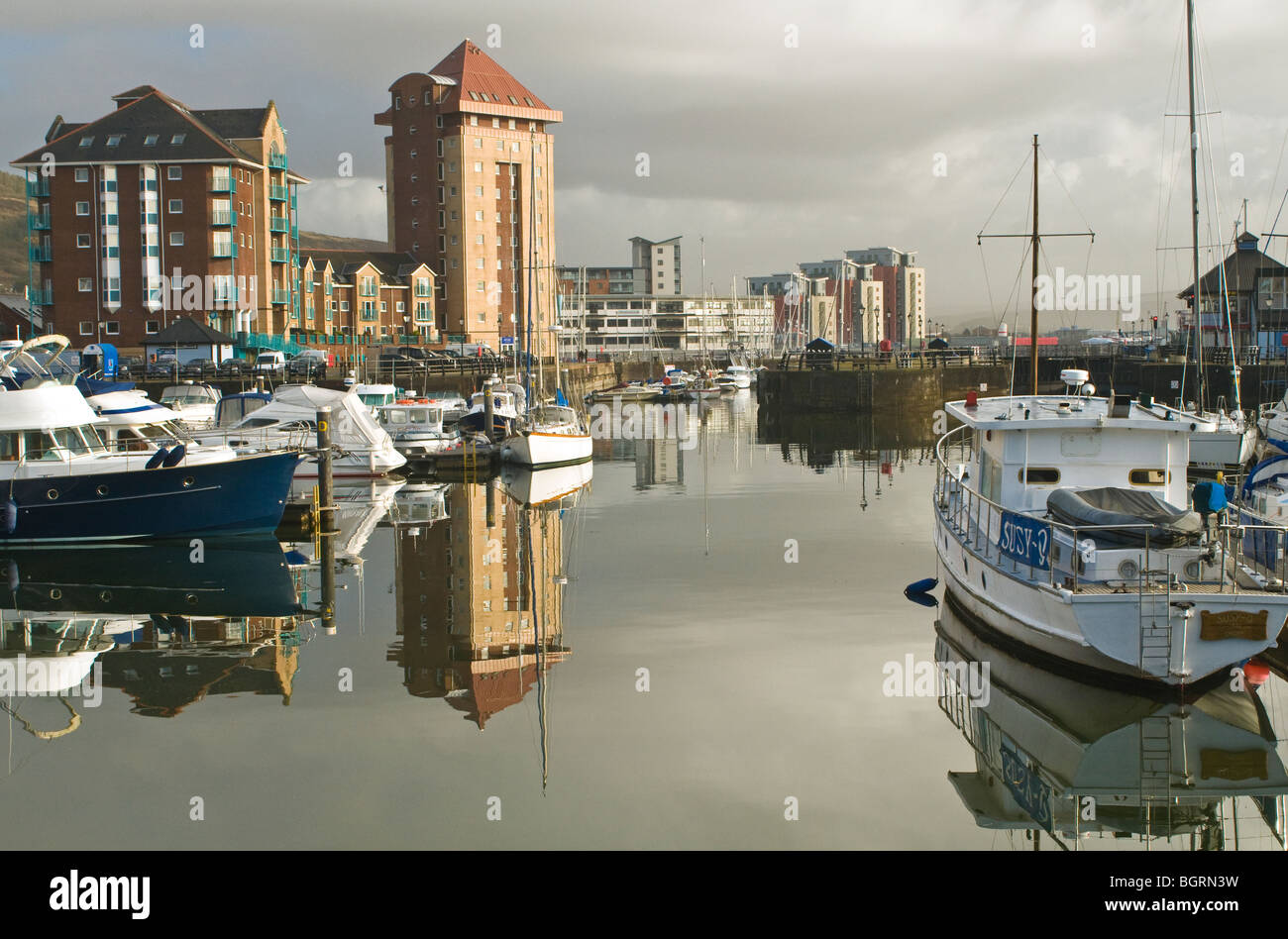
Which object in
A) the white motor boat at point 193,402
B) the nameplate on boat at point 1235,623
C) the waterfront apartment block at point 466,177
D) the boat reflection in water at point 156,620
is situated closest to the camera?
the nameplate on boat at point 1235,623

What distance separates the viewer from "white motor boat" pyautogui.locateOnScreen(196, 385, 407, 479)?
3669 cm

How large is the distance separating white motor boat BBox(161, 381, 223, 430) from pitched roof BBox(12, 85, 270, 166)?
2538cm

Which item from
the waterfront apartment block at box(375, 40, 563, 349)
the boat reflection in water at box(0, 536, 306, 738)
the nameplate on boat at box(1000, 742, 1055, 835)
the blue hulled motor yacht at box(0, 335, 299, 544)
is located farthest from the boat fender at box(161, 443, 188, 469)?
the waterfront apartment block at box(375, 40, 563, 349)

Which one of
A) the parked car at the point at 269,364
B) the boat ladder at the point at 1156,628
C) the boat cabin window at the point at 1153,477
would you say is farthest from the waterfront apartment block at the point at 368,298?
the boat ladder at the point at 1156,628

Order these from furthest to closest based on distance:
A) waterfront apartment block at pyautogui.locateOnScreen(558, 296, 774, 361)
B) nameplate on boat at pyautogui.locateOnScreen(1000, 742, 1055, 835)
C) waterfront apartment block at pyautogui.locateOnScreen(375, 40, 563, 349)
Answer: waterfront apartment block at pyautogui.locateOnScreen(558, 296, 774, 361)
waterfront apartment block at pyautogui.locateOnScreen(375, 40, 563, 349)
nameplate on boat at pyautogui.locateOnScreen(1000, 742, 1055, 835)

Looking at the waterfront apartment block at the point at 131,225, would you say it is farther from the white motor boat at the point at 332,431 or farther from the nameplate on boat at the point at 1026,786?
the nameplate on boat at the point at 1026,786

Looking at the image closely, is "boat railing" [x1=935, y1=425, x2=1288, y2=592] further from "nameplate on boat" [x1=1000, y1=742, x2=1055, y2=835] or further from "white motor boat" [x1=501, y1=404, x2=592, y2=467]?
"white motor boat" [x1=501, y1=404, x2=592, y2=467]

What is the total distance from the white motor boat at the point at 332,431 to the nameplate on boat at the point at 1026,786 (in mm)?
25949

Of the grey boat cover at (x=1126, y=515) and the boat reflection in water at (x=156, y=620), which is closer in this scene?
the grey boat cover at (x=1126, y=515)

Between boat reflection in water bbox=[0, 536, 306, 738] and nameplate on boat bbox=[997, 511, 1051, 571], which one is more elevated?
nameplate on boat bbox=[997, 511, 1051, 571]

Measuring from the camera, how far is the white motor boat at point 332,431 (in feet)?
120

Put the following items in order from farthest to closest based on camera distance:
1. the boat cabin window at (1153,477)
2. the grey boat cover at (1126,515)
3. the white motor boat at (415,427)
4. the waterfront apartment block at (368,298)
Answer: the waterfront apartment block at (368,298)
the white motor boat at (415,427)
the boat cabin window at (1153,477)
the grey boat cover at (1126,515)

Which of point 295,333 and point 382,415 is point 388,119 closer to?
point 295,333
